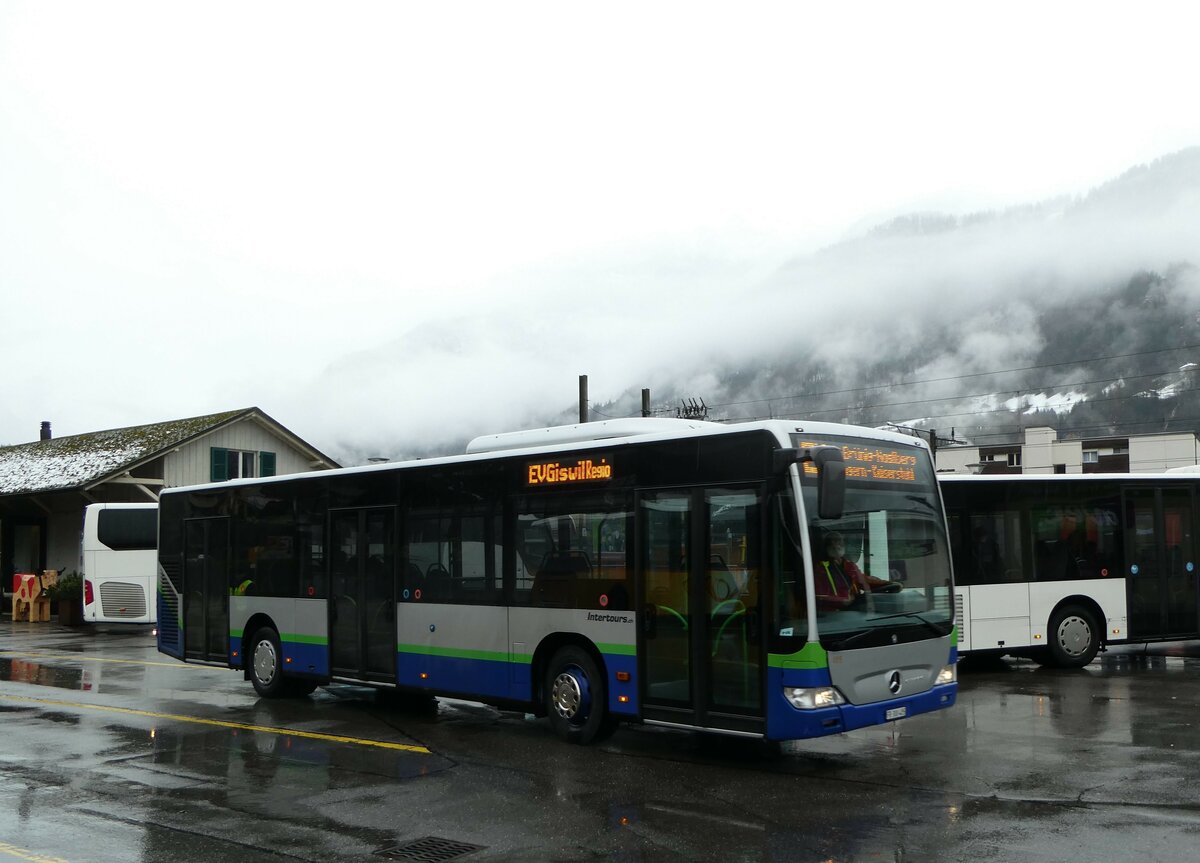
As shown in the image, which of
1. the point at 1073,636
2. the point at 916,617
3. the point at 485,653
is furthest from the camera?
the point at 1073,636

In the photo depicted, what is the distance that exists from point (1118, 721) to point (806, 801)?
17.0 feet

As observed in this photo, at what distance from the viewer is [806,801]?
8.77 m

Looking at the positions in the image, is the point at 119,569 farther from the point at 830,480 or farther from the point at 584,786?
the point at 830,480

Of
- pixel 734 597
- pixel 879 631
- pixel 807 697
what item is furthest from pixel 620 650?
pixel 879 631

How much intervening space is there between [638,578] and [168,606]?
951 cm

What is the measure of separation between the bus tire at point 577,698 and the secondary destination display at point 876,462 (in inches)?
122

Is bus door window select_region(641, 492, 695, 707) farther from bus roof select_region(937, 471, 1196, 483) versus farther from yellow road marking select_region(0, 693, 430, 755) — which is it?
bus roof select_region(937, 471, 1196, 483)

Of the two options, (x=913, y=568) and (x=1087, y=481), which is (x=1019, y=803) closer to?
(x=913, y=568)

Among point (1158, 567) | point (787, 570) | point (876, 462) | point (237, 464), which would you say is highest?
point (237, 464)

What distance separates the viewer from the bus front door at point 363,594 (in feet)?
44.3

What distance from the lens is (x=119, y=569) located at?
3011 centimetres

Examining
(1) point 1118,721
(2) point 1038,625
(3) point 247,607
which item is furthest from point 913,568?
(3) point 247,607

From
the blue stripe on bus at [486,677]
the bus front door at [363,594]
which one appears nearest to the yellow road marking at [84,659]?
→ the bus front door at [363,594]

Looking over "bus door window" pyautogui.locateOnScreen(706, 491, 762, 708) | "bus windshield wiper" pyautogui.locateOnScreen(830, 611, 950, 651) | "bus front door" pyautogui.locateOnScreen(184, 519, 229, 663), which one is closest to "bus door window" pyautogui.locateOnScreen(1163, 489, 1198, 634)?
"bus windshield wiper" pyautogui.locateOnScreen(830, 611, 950, 651)
